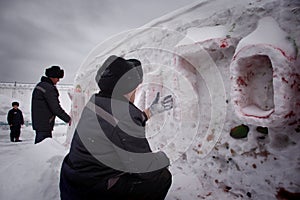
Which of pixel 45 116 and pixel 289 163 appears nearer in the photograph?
pixel 289 163

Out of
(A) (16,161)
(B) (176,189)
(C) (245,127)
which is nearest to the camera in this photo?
(C) (245,127)

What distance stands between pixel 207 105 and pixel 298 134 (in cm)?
79

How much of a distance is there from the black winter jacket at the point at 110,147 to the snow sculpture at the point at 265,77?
2.28 feet

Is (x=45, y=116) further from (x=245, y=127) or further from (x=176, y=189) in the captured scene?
(x=245, y=127)

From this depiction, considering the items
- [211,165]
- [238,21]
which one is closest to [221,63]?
[238,21]

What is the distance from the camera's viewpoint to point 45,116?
2.96 meters

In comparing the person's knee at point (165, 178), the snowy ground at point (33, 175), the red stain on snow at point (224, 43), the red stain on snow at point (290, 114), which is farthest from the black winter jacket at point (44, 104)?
the red stain on snow at point (290, 114)

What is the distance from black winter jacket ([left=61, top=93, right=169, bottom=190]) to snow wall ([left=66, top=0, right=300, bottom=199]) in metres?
0.69

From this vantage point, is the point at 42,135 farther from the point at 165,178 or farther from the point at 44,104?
the point at 165,178

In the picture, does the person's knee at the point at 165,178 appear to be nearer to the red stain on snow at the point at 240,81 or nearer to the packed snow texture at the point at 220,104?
the packed snow texture at the point at 220,104

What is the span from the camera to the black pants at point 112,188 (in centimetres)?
125

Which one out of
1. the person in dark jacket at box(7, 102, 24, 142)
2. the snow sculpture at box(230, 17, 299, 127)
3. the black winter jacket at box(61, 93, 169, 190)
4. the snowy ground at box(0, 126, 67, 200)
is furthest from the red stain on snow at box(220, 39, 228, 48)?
the person in dark jacket at box(7, 102, 24, 142)

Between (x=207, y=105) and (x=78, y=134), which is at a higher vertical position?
(x=207, y=105)

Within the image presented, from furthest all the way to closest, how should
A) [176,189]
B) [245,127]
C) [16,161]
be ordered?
[16,161]
[176,189]
[245,127]
